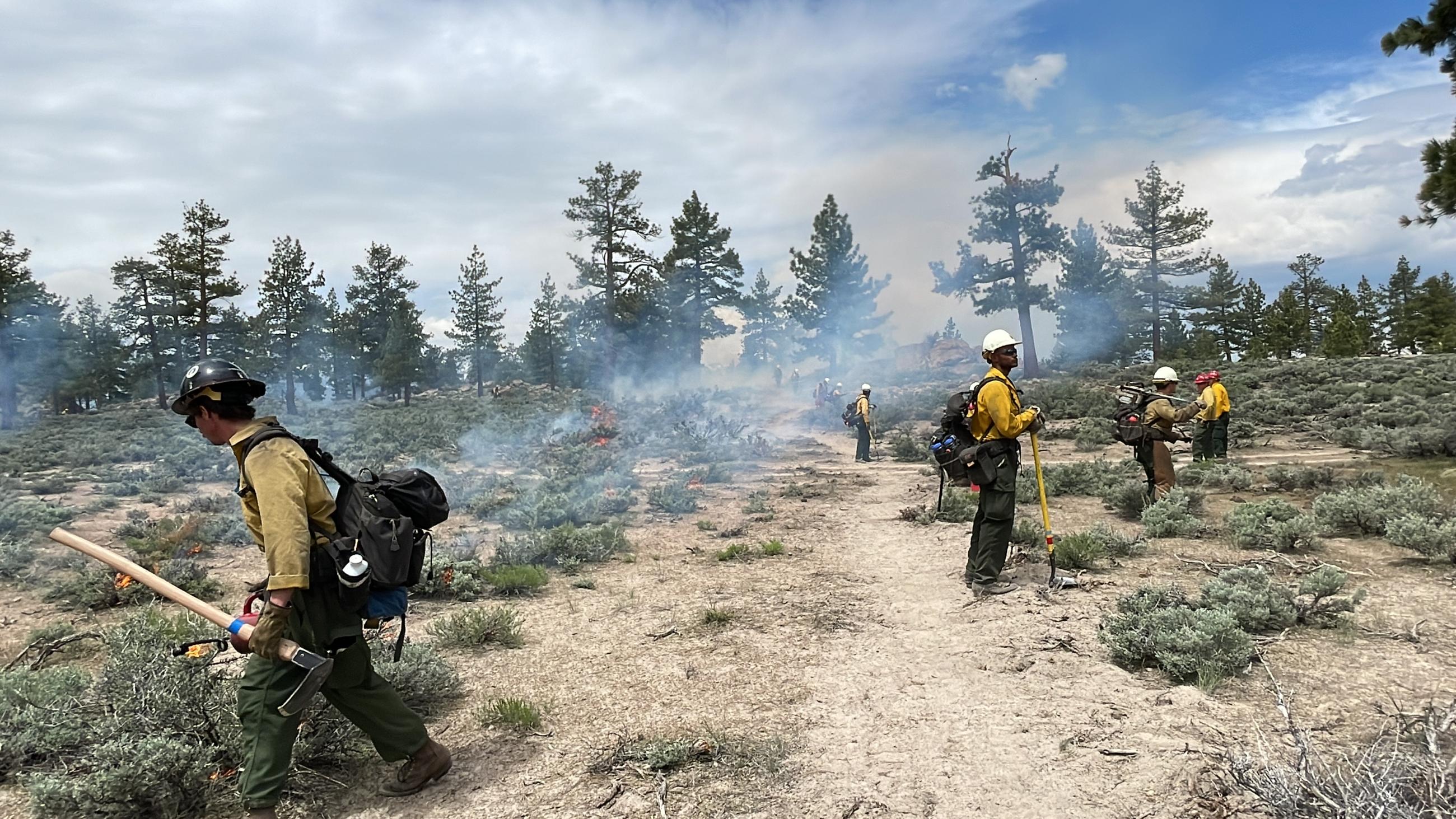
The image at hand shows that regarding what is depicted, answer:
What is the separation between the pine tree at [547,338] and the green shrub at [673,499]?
139 ft

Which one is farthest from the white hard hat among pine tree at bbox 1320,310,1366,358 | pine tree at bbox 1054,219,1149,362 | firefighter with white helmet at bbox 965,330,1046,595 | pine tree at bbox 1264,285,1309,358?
pine tree at bbox 1264,285,1309,358

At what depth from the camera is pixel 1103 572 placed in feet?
21.5

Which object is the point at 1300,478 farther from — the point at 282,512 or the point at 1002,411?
the point at 282,512

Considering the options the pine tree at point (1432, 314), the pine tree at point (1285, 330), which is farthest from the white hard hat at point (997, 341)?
the pine tree at point (1432, 314)

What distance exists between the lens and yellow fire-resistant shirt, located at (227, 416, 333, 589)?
9.55ft

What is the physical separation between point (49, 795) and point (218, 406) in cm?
180

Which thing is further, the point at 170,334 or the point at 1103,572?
the point at 170,334

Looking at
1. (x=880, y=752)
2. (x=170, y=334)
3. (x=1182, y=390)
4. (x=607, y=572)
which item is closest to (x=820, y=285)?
(x=1182, y=390)

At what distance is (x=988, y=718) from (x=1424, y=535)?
16.2 ft

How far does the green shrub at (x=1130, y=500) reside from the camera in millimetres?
9117

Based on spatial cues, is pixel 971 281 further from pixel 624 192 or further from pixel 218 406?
pixel 218 406

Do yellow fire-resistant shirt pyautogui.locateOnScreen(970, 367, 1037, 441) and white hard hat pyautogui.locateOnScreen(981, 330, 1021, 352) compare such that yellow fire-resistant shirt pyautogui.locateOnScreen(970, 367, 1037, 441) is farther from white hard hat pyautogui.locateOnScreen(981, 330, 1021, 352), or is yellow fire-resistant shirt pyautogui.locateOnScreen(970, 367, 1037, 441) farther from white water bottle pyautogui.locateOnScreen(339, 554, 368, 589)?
white water bottle pyautogui.locateOnScreen(339, 554, 368, 589)

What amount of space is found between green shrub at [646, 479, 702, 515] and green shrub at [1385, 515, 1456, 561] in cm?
831

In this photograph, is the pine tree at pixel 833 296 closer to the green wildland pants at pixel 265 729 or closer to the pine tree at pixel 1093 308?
the pine tree at pixel 1093 308
